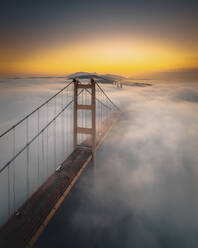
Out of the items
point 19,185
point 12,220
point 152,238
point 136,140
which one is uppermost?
point 12,220

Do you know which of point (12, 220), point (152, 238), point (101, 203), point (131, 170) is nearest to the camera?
point (12, 220)

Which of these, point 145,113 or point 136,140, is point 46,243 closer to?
point 136,140

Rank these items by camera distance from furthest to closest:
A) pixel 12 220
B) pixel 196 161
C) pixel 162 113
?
pixel 162 113 → pixel 196 161 → pixel 12 220

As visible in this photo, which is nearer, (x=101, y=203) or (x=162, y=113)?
(x=101, y=203)

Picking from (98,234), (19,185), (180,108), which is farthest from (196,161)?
(180,108)

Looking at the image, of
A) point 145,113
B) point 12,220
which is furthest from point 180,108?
point 12,220

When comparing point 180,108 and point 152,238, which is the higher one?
point 180,108
